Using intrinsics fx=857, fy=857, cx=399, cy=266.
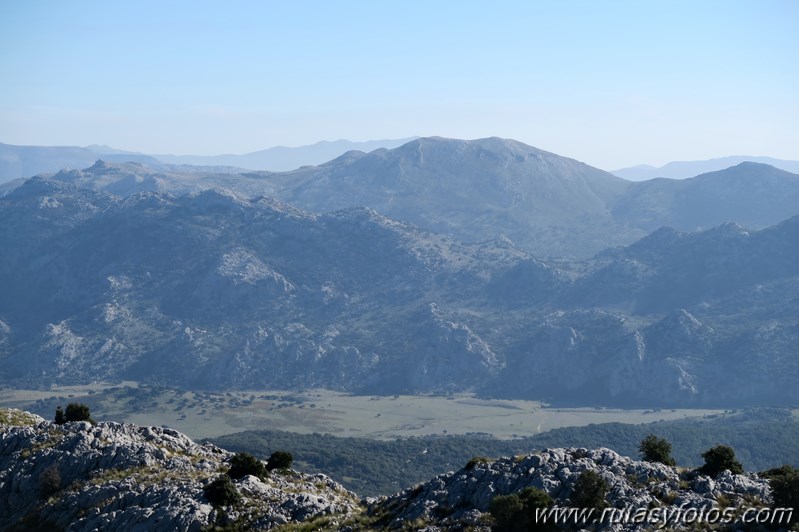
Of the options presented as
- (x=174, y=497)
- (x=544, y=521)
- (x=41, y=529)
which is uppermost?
(x=544, y=521)

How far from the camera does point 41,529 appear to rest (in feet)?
258

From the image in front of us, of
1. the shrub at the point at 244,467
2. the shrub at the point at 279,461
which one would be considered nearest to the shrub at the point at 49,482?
the shrub at the point at 244,467

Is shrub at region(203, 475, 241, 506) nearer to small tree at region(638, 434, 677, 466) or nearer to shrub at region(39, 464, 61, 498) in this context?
shrub at region(39, 464, 61, 498)

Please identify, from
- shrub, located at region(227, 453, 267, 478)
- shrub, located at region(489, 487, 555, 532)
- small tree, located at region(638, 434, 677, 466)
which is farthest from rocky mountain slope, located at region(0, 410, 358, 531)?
small tree, located at region(638, 434, 677, 466)

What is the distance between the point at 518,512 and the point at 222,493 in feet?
88.6

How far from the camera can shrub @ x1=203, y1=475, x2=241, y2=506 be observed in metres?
72.2

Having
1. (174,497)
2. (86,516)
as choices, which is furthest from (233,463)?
(86,516)

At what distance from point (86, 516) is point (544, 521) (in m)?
41.9

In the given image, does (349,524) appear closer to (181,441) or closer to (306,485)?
(306,485)

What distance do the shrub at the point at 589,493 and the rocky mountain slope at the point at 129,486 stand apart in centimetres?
2037

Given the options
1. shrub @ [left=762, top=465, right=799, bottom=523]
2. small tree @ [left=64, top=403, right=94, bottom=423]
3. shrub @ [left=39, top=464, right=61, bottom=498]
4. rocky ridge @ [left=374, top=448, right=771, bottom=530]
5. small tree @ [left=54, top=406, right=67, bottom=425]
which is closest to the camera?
shrub @ [left=762, top=465, right=799, bottom=523]

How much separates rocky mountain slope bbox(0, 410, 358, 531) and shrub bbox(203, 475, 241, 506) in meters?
0.40

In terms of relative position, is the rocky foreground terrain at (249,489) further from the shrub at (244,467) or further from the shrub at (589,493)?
the shrub at (589,493)

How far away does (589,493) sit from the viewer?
59875 mm
